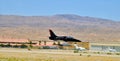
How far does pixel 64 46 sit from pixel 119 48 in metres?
16.5

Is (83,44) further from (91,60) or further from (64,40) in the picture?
(91,60)

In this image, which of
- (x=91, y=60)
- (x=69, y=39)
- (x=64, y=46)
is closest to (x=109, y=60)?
(x=91, y=60)

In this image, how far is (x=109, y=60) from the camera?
60.2 m

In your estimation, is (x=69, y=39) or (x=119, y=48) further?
(x=69, y=39)

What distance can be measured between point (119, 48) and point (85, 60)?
6169 cm

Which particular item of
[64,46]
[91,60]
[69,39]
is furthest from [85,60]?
[69,39]

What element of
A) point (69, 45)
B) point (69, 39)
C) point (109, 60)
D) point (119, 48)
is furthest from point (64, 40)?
point (109, 60)

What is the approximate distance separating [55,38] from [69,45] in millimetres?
20100

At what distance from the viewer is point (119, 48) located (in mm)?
117938

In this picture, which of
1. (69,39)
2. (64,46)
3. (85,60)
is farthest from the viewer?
(69,39)

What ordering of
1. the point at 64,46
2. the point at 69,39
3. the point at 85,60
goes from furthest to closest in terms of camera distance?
1. the point at 69,39
2. the point at 64,46
3. the point at 85,60

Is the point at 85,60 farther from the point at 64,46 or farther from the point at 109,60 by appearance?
the point at 64,46

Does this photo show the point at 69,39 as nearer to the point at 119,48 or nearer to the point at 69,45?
the point at 69,45

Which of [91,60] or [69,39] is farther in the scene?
[69,39]
